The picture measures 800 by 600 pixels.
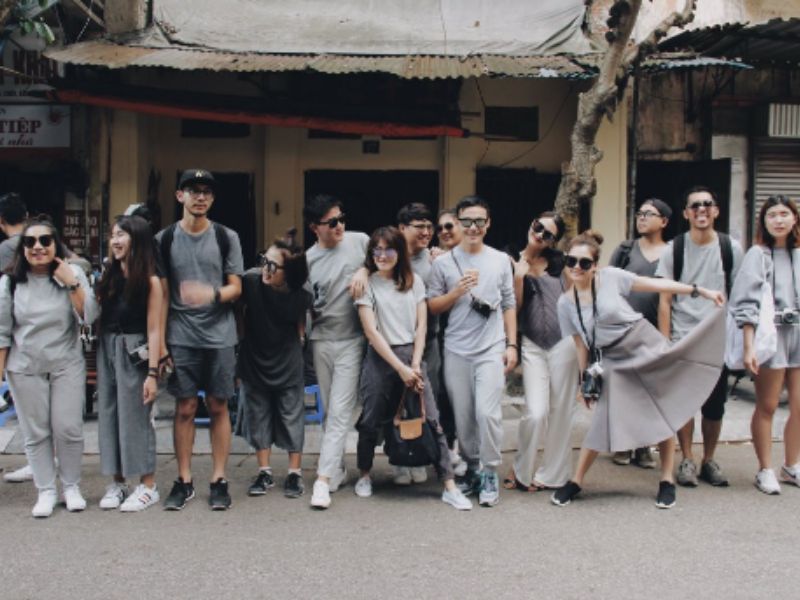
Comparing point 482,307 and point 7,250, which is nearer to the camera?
point 482,307

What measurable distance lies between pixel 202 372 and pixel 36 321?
1.06 meters

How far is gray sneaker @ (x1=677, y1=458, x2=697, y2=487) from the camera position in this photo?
19.1 feet

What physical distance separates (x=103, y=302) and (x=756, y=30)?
26.8 ft

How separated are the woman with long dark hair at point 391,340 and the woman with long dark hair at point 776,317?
7.01 feet

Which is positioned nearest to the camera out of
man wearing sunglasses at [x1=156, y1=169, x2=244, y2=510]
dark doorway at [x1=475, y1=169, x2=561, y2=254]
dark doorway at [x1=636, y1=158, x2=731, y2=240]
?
man wearing sunglasses at [x1=156, y1=169, x2=244, y2=510]

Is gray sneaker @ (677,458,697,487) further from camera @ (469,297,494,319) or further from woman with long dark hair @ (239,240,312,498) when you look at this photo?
woman with long dark hair @ (239,240,312,498)

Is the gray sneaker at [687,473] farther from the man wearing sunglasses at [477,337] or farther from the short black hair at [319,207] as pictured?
the short black hair at [319,207]

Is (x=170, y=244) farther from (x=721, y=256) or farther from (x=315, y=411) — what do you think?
(x=721, y=256)

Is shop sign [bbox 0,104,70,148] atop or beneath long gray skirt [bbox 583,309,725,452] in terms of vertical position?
atop

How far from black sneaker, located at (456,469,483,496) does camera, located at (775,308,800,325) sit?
90.6 inches

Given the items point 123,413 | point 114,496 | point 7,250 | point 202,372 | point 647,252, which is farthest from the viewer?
point 7,250

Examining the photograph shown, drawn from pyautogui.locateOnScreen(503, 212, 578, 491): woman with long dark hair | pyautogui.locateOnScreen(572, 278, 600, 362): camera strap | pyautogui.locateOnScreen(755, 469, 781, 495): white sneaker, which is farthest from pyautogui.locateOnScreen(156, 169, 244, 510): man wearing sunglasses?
pyautogui.locateOnScreen(755, 469, 781, 495): white sneaker

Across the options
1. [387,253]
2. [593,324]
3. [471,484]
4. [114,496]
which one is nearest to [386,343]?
[387,253]

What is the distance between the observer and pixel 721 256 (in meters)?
5.82
